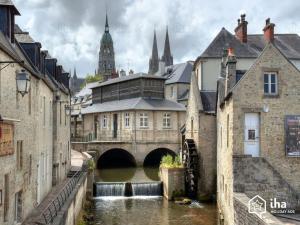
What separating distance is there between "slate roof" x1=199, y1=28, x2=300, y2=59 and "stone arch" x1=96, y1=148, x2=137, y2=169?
16.5 metres

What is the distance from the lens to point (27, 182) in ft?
48.9

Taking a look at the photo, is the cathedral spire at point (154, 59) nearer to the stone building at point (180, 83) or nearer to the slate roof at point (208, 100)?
the stone building at point (180, 83)

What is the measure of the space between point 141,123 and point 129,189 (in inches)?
649

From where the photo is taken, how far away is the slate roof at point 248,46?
31.5 metres

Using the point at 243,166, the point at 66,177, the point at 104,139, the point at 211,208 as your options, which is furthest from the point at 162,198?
the point at 104,139

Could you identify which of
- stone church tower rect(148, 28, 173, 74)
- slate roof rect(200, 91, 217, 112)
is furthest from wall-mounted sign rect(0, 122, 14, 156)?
stone church tower rect(148, 28, 173, 74)

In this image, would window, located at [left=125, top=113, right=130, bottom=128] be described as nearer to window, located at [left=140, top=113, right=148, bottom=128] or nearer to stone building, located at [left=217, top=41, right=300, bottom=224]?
window, located at [left=140, top=113, right=148, bottom=128]

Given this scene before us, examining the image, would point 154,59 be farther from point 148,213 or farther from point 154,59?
point 148,213

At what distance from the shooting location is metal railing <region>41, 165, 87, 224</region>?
44.8 feet

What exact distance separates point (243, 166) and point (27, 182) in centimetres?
788

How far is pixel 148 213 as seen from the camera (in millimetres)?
23406

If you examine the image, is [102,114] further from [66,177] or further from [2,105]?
[2,105]

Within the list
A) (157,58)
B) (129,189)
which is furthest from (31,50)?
(157,58)

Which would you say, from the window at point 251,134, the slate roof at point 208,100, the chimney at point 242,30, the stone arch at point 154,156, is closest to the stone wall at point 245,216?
the window at point 251,134
